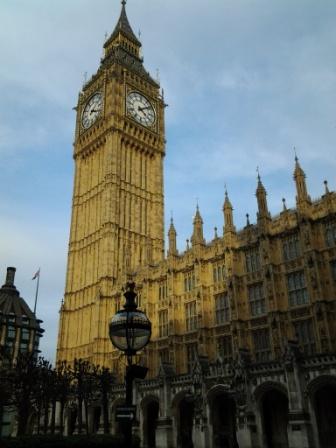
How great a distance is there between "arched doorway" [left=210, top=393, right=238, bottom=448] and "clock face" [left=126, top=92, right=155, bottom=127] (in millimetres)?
50089

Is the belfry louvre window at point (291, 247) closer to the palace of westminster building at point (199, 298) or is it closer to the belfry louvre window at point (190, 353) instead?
the palace of westminster building at point (199, 298)

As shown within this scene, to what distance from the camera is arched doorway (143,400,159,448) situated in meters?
42.6

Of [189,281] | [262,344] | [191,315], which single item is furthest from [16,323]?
[262,344]

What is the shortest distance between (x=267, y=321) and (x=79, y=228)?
126 feet

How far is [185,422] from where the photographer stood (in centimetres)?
3988

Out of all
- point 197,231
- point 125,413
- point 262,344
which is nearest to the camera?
point 125,413

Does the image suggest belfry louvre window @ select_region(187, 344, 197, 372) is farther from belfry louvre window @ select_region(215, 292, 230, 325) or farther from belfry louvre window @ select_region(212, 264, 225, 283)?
belfry louvre window @ select_region(212, 264, 225, 283)

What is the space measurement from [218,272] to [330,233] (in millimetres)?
13017

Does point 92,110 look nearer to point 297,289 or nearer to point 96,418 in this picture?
point 96,418

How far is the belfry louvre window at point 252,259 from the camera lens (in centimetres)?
4532

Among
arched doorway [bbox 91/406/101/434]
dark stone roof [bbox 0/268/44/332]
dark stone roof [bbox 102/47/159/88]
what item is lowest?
arched doorway [bbox 91/406/101/434]

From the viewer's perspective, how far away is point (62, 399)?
46.2m

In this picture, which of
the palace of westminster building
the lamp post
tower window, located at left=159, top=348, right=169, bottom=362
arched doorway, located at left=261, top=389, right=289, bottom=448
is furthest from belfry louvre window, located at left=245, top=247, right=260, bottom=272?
the lamp post

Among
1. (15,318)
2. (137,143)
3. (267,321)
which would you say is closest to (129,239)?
(137,143)
